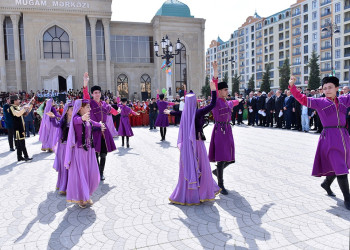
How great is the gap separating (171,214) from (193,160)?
910 millimetres

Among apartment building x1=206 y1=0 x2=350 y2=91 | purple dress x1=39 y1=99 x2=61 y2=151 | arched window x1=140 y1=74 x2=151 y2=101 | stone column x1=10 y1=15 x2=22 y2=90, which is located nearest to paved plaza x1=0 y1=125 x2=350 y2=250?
purple dress x1=39 y1=99 x2=61 y2=151

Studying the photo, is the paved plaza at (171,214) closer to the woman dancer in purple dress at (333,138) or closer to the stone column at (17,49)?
the woman dancer in purple dress at (333,138)

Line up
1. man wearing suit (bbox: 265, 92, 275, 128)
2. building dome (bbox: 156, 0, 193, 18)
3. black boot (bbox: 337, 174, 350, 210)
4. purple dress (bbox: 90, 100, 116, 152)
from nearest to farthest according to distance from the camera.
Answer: black boot (bbox: 337, 174, 350, 210) → purple dress (bbox: 90, 100, 116, 152) → man wearing suit (bbox: 265, 92, 275, 128) → building dome (bbox: 156, 0, 193, 18)

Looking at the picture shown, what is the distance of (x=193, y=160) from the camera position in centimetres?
462

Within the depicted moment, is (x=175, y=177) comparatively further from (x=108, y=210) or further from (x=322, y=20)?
(x=322, y=20)

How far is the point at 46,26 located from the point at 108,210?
32.7 m

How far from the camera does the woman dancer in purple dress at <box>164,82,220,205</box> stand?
4613 millimetres

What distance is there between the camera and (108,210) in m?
4.70

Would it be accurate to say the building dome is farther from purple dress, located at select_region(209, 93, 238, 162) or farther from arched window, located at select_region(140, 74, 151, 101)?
purple dress, located at select_region(209, 93, 238, 162)

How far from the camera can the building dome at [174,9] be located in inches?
1601

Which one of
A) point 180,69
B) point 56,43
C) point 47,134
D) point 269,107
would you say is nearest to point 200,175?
point 47,134

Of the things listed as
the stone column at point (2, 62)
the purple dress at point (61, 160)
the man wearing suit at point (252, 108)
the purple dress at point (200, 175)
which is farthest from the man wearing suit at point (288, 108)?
the stone column at point (2, 62)

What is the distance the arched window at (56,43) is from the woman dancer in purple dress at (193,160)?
3227 cm

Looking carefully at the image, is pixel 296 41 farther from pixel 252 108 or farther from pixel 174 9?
pixel 252 108
